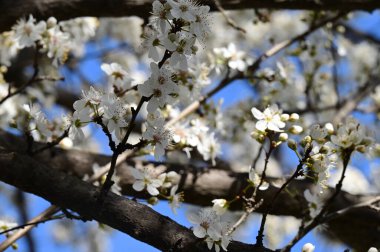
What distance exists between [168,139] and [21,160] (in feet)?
1.54

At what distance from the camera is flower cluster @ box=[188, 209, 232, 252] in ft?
5.06

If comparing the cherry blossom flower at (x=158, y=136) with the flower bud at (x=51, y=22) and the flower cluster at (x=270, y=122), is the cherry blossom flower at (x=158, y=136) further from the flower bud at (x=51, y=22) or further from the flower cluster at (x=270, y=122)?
the flower bud at (x=51, y=22)

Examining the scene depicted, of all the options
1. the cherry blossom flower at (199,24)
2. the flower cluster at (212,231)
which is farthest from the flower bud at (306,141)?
the cherry blossom flower at (199,24)

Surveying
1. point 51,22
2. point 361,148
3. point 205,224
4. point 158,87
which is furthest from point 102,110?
point 51,22

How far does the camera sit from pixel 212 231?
1.55 metres

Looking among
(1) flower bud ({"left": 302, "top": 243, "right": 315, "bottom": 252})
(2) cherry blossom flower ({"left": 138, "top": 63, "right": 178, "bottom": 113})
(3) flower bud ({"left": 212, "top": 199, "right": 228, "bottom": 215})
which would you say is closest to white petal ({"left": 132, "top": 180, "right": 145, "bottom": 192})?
(3) flower bud ({"left": 212, "top": 199, "right": 228, "bottom": 215})

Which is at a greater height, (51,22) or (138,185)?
(51,22)

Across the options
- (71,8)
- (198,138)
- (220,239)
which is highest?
(71,8)

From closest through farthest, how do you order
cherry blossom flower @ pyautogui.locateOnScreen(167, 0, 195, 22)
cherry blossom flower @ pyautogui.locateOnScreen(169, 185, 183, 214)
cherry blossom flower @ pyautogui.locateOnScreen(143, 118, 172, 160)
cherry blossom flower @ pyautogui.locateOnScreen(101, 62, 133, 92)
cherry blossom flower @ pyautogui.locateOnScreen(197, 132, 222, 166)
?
cherry blossom flower @ pyautogui.locateOnScreen(167, 0, 195, 22), cherry blossom flower @ pyautogui.locateOnScreen(143, 118, 172, 160), cherry blossom flower @ pyautogui.locateOnScreen(169, 185, 183, 214), cherry blossom flower @ pyautogui.locateOnScreen(101, 62, 133, 92), cherry blossom flower @ pyautogui.locateOnScreen(197, 132, 222, 166)

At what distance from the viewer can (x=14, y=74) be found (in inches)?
164

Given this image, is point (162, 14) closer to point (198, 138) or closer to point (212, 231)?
point (212, 231)

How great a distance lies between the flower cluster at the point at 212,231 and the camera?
154 centimetres

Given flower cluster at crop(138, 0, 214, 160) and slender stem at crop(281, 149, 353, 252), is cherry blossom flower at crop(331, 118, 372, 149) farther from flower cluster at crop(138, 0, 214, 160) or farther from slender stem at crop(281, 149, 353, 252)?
flower cluster at crop(138, 0, 214, 160)

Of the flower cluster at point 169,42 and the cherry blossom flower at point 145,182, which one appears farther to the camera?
the cherry blossom flower at point 145,182
